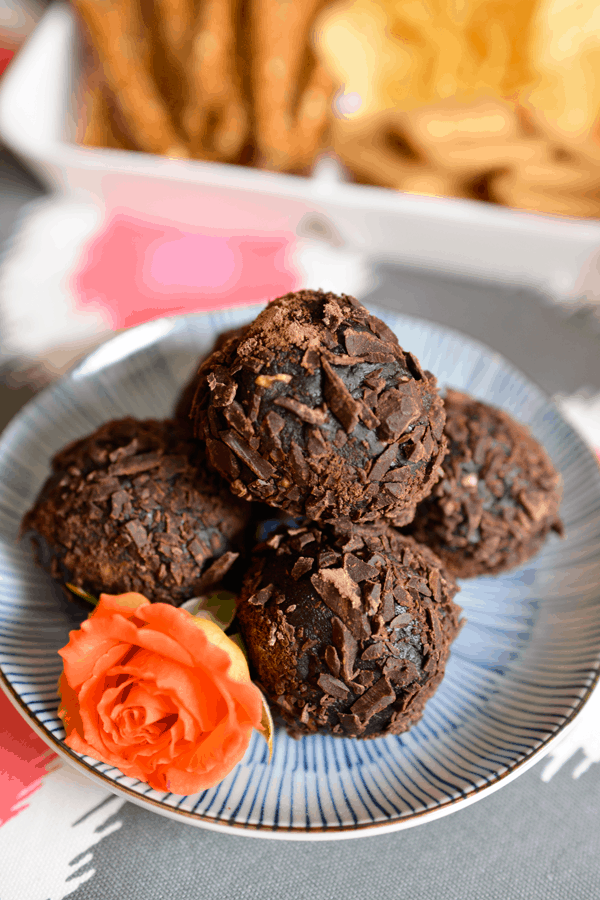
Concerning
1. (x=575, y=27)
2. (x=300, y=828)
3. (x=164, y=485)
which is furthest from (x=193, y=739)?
(x=575, y=27)

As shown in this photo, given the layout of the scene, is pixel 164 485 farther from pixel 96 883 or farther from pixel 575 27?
pixel 575 27

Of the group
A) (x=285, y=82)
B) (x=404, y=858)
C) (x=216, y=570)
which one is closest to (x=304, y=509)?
(x=216, y=570)

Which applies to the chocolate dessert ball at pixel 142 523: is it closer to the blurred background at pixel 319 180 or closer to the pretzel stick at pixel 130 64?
the blurred background at pixel 319 180

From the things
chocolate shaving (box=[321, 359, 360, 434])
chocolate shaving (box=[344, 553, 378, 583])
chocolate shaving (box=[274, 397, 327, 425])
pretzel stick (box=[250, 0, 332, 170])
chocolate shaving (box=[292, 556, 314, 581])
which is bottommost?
chocolate shaving (box=[292, 556, 314, 581])

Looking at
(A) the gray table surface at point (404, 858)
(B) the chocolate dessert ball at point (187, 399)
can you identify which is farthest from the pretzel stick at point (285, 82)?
(A) the gray table surface at point (404, 858)

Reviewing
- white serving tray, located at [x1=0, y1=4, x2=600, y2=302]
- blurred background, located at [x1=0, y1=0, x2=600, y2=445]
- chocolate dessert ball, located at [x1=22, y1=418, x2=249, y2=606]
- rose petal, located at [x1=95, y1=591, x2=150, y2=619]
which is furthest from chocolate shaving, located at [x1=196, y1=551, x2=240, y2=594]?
white serving tray, located at [x1=0, y1=4, x2=600, y2=302]

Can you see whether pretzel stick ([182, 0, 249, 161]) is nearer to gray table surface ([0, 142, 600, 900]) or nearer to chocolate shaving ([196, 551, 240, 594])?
chocolate shaving ([196, 551, 240, 594])
